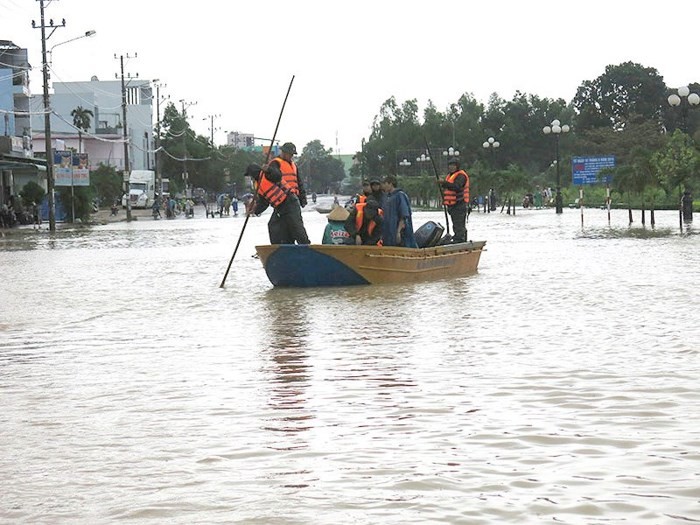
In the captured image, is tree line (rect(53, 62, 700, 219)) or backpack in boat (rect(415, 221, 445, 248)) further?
tree line (rect(53, 62, 700, 219))

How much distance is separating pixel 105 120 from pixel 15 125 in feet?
172

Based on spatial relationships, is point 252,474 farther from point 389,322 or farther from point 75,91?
point 75,91

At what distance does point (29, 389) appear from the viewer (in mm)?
8406

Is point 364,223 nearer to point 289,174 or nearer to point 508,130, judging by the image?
point 289,174

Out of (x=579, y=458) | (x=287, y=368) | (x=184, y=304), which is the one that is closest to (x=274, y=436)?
(x=579, y=458)

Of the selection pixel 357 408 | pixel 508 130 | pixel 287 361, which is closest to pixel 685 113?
pixel 287 361

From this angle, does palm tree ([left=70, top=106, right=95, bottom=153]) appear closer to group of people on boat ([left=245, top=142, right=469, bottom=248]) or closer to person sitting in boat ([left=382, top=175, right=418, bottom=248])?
group of people on boat ([left=245, top=142, right=469, bottom=248])

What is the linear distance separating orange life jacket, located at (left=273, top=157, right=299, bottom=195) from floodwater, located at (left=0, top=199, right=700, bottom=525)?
1956 mm

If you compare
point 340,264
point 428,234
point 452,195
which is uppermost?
point 452,195

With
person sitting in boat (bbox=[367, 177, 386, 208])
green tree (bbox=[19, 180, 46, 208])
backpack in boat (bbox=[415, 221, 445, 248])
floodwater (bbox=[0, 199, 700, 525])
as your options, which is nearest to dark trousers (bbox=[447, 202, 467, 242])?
backpack in boat (bbox=[415, 221, 445, 248])

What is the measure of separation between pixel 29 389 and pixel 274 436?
259 centimetres

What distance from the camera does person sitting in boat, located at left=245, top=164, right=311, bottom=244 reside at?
16.6 metres

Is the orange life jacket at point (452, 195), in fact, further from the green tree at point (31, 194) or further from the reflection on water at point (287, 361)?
the green tree at point (31, 194)

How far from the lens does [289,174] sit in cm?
1686
